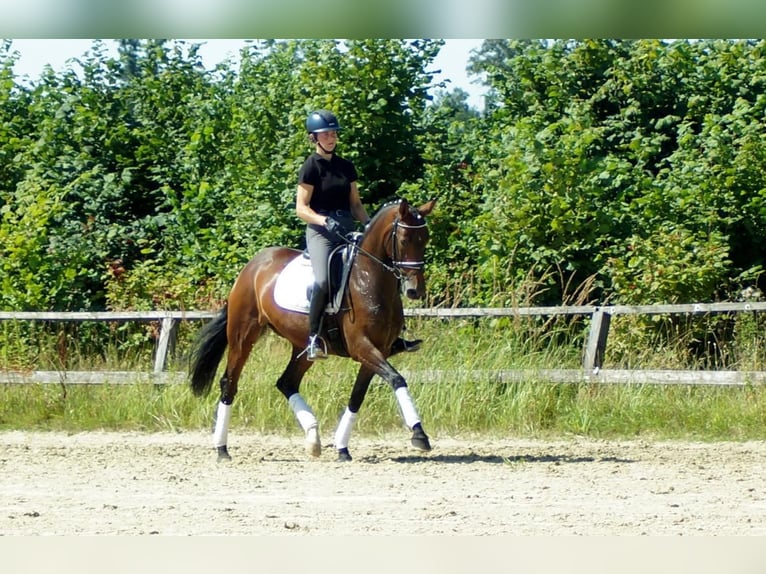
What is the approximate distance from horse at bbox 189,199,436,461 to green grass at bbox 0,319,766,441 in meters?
1.16

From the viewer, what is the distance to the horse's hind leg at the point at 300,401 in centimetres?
866

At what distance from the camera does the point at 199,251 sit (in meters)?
14.4

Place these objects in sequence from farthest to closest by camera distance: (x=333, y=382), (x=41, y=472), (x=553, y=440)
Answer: (x=333, y=382) < (x=553, y=440) < (x=41, y=472)

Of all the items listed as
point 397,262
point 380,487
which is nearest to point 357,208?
point 397,262

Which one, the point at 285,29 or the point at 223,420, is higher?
the point at 285,29

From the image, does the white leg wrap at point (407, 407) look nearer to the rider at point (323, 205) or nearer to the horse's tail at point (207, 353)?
the rider at point (323, 205)

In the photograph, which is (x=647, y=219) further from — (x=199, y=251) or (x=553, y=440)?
(x=199, y=251)

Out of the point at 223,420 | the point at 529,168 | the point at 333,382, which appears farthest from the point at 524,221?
the point at 223,420

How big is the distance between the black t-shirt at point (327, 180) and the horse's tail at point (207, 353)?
5.14 feet

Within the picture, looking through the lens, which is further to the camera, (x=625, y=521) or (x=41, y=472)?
(x=41, y=472)

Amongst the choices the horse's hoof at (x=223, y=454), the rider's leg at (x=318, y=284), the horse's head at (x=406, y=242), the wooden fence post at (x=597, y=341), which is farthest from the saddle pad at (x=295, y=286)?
the wooden fence post at (x=597, y=341)

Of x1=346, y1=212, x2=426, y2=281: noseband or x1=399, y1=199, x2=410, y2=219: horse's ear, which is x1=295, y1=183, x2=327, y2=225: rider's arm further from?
x1=399, y1=199, x2=410, y2=219: horse's ear

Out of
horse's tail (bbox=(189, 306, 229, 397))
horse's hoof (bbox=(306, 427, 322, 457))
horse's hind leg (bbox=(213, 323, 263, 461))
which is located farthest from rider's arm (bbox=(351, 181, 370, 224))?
horse's hoof (bbox=(306, 427, 322, 457))

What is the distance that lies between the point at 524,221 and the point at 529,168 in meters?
0.62
